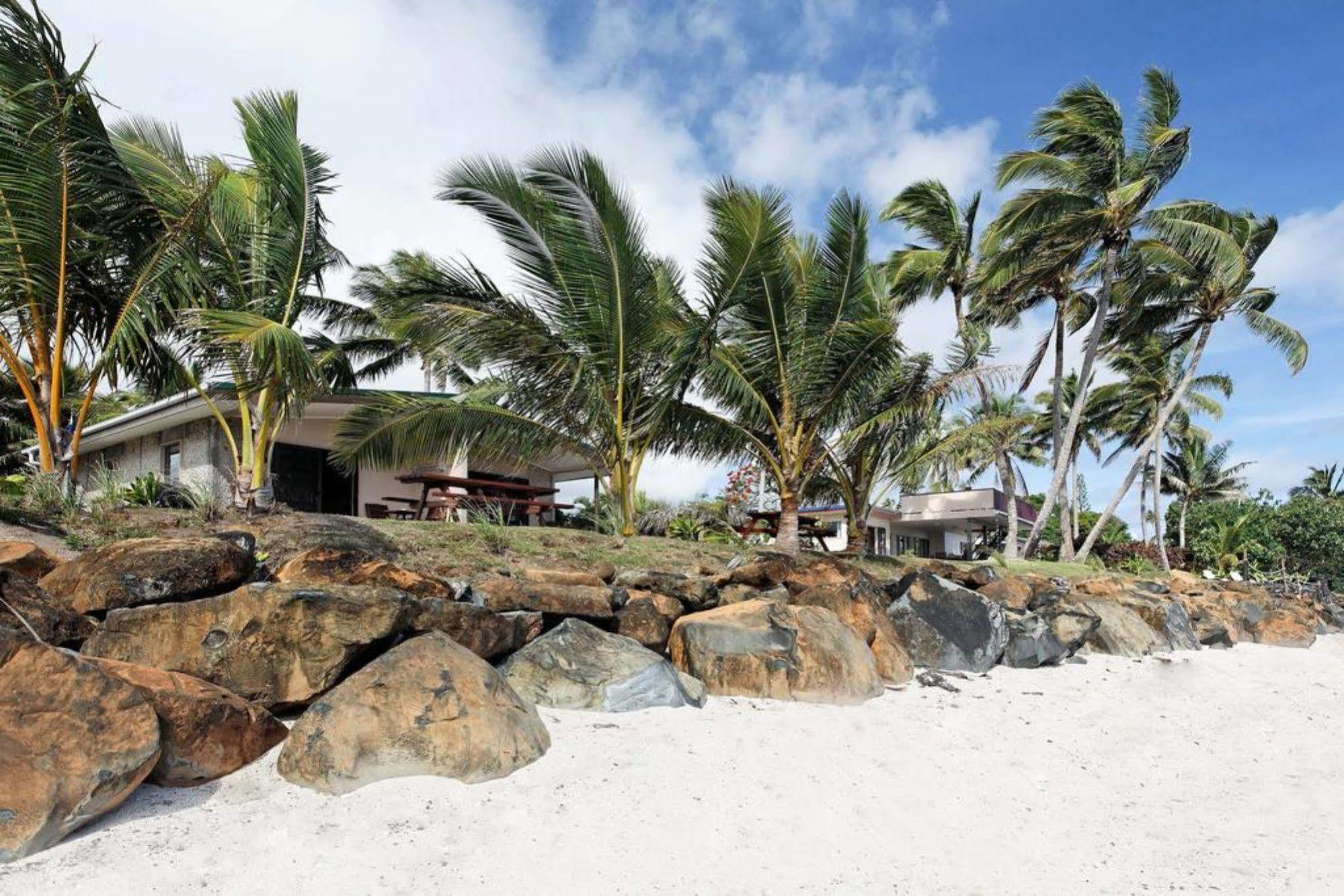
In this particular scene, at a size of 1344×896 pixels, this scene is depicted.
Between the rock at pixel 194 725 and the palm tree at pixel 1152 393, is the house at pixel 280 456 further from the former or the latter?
the palm tree at pixel 1152 393

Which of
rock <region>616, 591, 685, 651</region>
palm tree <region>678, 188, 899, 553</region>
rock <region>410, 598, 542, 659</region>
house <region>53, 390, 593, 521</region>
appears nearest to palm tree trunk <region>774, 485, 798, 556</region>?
palm tree <region>678, 188, 899, 553</region>

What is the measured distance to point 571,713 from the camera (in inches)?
192

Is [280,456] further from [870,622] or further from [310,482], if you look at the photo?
[870,622]

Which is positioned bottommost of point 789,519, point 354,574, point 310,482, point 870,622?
point 870,622

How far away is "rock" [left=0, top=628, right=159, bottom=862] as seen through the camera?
3.06 meters

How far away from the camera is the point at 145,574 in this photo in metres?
4.57

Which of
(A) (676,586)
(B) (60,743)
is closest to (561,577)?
(A) (676,586)

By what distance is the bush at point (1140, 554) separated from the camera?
106 ft

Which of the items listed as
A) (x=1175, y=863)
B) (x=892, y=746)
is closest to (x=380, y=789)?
(x=892, y=746)

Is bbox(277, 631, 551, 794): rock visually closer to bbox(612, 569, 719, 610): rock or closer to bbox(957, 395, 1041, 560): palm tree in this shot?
bbox(612, 569, 719, 610): rock

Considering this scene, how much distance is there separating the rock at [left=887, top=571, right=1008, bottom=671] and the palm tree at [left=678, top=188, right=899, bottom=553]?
355 centimetres

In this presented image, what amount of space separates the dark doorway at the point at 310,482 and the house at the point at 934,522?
43.8ft

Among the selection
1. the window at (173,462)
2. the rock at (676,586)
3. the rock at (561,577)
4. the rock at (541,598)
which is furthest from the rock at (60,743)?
the window at (173,462)

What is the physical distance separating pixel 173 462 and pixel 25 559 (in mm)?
11667
